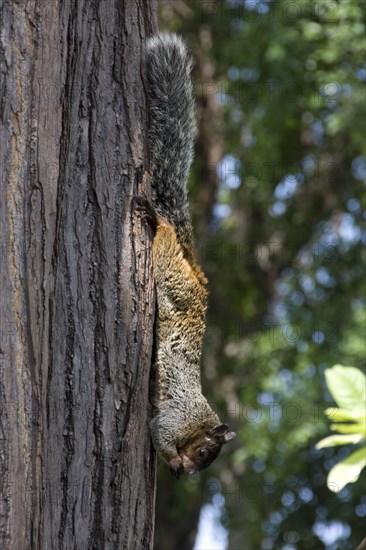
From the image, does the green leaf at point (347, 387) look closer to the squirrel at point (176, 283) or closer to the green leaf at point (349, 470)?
the green leaf at point (349, 470)

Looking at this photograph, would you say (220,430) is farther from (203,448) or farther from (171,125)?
(171,125)

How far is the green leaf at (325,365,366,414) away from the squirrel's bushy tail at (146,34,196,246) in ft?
3.13

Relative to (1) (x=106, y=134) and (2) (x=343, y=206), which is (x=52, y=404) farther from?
(2) (x=343, y=206)

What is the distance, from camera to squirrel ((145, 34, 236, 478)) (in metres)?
3.14

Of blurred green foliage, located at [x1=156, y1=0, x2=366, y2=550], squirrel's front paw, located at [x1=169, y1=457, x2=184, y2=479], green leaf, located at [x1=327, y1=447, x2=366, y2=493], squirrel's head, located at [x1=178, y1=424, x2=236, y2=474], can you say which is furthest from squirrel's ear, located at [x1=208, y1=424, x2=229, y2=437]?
blurred green foliage, located at [x1=156, y1=0, x2=366, y2=550]

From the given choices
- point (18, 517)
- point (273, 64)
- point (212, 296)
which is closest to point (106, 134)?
point (18, 517)

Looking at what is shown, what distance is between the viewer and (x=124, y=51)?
109 inches

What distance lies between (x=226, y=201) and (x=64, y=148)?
7.60 metres

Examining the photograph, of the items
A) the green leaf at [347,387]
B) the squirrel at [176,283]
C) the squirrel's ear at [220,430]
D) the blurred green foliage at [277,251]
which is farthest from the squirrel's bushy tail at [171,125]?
the blurred green foliage at [277,251]

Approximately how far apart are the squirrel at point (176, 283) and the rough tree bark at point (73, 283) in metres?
0.29

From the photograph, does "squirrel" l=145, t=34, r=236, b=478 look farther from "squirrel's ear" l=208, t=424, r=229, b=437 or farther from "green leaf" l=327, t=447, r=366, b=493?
"green leaf" l=327, t=447, r=366, b=493

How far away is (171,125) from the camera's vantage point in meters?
3.19

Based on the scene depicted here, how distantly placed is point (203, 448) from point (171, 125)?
1.23 metres

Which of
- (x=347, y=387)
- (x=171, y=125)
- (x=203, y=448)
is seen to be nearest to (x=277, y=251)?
(x=203, y=448)
